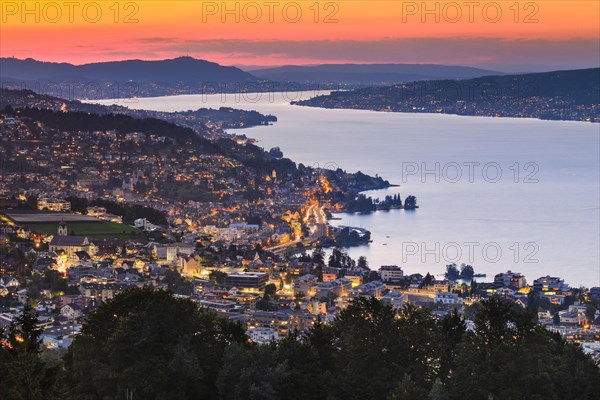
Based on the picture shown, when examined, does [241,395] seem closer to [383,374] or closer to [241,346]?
[241,346]

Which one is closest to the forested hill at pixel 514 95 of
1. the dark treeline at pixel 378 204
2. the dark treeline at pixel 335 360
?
the dark treeline at pixel 378 204

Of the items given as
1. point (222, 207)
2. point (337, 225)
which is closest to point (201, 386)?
point (337, 225)

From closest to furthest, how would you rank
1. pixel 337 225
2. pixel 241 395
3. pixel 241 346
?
pixel 241 395
pixel 241 346
pixel 337 225

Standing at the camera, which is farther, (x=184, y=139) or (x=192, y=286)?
(x=184, y=139)

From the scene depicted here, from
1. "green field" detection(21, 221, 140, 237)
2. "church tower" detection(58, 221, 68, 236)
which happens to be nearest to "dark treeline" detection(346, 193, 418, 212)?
"green field" detection(21, 221, 140, 237)

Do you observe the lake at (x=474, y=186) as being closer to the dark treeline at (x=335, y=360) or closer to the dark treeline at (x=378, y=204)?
the dark treeline at (x=378, y=204)

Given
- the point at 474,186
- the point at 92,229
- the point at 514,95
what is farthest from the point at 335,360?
the point at 514,95
